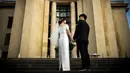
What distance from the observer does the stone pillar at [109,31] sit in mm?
17297

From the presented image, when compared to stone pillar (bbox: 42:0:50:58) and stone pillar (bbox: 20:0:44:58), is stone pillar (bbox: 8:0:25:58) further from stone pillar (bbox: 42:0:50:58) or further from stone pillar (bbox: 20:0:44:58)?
stone pillar (bbox: 42:0:50:58)

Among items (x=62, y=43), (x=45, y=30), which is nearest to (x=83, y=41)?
(x=62, y=43)

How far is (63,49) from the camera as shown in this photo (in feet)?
22.7

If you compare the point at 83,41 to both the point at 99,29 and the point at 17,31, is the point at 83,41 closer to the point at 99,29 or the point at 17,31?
the point at 99,29

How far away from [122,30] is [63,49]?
1911 cm

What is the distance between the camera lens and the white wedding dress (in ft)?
22.2

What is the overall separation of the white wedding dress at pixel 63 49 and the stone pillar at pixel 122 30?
16277 mm

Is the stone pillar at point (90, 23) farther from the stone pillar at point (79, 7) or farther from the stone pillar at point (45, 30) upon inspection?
the stone pillar at point (45, 30)

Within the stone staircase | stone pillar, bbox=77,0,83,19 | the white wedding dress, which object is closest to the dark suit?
the white wedding dress

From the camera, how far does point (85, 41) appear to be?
6641 mm

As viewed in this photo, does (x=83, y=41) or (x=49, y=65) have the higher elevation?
(x=83, y=41)

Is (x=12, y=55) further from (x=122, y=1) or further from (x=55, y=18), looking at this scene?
(x=122, y=1)

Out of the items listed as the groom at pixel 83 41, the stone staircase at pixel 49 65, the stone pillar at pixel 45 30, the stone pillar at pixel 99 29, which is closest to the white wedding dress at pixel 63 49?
the groom at pixel 83 41

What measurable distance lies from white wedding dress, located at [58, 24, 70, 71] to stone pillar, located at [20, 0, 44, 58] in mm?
9268
